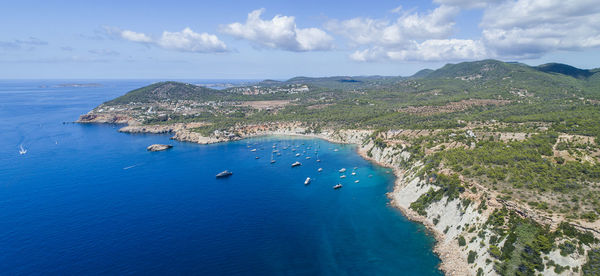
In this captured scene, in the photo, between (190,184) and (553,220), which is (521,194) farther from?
(190,184)

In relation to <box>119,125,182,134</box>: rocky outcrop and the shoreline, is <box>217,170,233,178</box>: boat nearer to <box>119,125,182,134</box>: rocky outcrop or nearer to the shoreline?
the shoreline

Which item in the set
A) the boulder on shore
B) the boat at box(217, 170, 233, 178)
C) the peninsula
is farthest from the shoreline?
the boat at box(217, 170, 233, 178)

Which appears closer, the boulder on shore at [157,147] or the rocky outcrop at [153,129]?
the boulder on shore at [157,147]

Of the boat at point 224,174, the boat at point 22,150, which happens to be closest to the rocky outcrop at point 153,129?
the boat at point 22,150

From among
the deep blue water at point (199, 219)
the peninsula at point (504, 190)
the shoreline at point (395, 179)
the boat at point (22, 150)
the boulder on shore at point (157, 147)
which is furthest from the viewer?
the boulder on shore at point (157, 147)

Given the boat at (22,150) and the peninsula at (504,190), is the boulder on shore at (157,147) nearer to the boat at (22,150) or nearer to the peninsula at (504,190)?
the boat at (22,150)

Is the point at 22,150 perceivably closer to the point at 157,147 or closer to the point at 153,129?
the point at 157,147

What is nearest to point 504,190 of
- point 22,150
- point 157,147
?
point 157,147

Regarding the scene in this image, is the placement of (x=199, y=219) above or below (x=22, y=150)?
below
